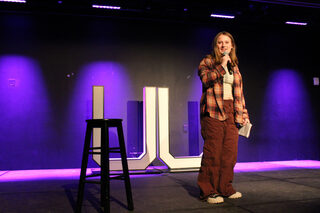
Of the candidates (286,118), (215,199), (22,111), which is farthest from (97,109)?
(286,118)

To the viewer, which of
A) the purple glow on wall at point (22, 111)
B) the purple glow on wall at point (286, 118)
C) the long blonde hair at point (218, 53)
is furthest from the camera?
the purple glow on wall at point (286, 118)

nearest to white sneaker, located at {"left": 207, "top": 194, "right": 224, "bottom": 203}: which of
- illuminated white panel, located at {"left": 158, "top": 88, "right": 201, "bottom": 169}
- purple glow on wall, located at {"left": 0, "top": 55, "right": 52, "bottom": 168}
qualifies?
illuminated white panel, located at {"left": 158, "top": 88, "right": 201, "bottom": 169}

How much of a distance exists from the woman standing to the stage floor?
7.0 inches

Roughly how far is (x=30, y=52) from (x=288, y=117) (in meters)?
5.15

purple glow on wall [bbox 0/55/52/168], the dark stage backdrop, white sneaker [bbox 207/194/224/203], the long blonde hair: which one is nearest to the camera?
white sneaker [bbox 207/194/224/203]

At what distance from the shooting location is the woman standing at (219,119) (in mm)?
2537

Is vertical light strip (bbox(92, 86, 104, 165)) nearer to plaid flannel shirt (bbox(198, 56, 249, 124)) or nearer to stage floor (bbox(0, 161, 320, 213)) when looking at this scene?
stage floor (bbox(0, 161, 320, 213))

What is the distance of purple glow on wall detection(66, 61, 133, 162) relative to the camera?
5102mm

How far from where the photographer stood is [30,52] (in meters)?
5.12

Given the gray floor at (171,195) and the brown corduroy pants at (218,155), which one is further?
the brown corduroy pants at (218,155)

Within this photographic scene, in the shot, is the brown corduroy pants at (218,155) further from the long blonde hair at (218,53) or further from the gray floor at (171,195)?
the long blonde hair at (218,53)

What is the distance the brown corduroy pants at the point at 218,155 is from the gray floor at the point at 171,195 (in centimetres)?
14

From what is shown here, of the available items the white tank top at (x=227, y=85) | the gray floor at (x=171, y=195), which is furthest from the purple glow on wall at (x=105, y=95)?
the white tank top at (x=227, y=85)

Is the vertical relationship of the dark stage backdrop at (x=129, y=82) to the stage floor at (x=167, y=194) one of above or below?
above
